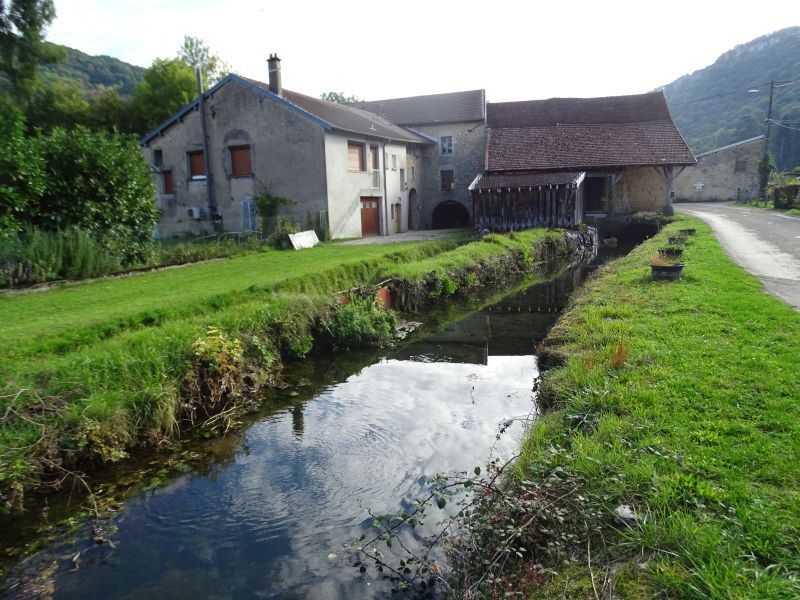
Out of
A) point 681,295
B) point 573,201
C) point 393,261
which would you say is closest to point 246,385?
point 681,295

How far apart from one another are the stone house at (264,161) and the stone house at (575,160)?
6.46 m

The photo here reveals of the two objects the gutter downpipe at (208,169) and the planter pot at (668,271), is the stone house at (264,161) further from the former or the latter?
the planter pot at (668,271)

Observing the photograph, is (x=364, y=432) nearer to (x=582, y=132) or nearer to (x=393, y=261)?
(x=393, y=261)

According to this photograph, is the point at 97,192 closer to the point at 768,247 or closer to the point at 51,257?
→ the point at 51,257

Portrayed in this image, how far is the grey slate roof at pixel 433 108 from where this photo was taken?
33906 mm

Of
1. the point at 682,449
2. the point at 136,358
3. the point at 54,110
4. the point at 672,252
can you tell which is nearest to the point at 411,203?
the point at 672,252

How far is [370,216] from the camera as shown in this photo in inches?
1064

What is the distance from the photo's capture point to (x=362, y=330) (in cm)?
1084

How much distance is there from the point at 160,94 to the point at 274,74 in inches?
659

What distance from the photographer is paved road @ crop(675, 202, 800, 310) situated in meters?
10.4

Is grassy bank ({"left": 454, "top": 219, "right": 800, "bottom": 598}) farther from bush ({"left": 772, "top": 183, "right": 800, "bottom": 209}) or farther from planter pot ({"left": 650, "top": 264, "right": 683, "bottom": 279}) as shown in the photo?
bush ({"left": 772, "top": 183, "right": 800, "bottom": 209})

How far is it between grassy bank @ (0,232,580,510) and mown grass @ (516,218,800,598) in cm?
428

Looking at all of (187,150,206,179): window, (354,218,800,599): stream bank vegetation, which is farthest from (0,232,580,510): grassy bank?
(187,150,206,179): window

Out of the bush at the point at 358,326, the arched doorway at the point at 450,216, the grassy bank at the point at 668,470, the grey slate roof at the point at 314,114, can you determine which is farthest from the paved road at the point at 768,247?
the grey slate roof at the point at 314,114
